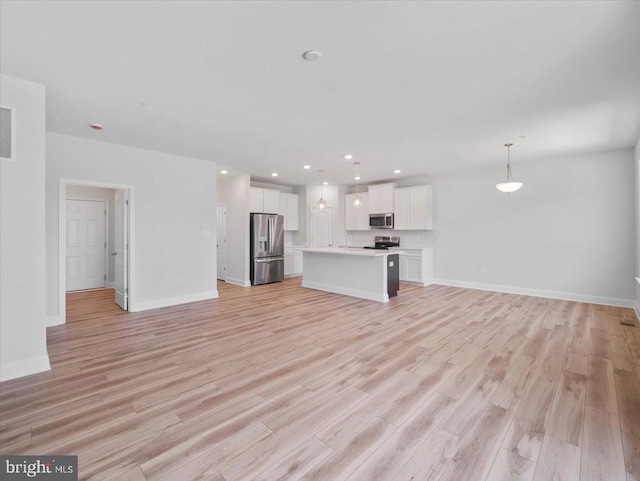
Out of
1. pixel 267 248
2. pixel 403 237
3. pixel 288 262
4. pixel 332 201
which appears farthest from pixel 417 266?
pixel 267 248

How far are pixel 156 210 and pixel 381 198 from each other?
5361 millimetres

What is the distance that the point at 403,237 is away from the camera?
8016 mm

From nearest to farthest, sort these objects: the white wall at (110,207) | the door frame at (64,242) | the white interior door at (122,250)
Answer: the door frame at (64,242)
the white interior door at (122,250)
the white wall at (110,207)

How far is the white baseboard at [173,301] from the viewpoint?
198 inches

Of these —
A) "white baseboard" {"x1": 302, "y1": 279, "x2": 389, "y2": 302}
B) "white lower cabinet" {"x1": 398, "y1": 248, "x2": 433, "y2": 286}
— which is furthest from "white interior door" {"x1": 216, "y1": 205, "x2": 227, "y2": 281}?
"white lower cabinet" {"x1": 398, "y1": 248, "x2": 433, "y2": 286}

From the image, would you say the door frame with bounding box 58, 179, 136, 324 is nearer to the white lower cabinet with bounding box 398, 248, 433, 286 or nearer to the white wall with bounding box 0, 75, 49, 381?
the white wall with bounding box 0, 75, 49, 381

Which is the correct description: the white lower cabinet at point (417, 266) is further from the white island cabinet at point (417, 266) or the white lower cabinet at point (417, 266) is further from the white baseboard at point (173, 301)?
the white baseboard at point (173, 301)

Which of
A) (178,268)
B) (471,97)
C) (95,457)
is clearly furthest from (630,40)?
(178,268)

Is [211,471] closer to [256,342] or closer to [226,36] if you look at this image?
[256,342]

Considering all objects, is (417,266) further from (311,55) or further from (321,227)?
(311,55)

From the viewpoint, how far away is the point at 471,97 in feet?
10.2

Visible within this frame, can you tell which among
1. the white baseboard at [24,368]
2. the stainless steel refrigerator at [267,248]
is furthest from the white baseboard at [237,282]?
the white baseboard at [24,368]

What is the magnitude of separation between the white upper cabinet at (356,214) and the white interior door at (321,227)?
491 millimetres

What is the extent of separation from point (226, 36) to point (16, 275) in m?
2.84
